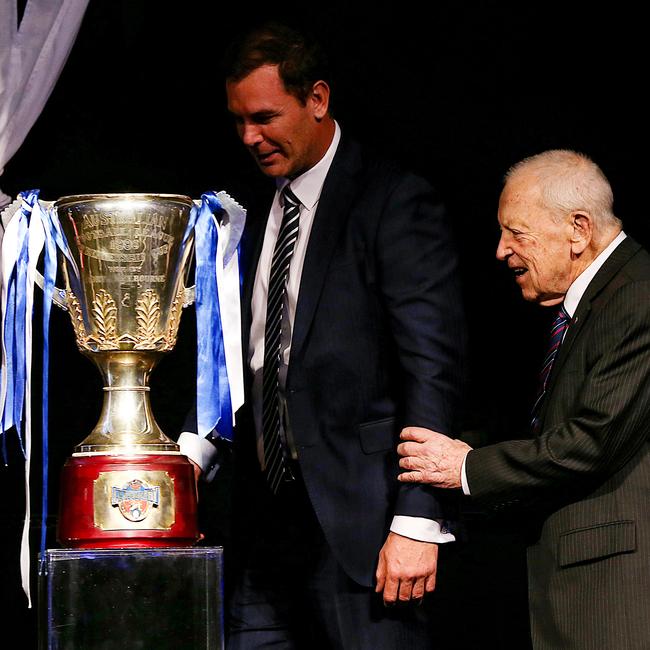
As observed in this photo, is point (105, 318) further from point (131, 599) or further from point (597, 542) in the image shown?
point (597, 542)

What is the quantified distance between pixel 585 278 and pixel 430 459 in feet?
1.32

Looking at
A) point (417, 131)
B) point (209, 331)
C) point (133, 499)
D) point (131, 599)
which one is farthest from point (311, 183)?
point (417, 131)

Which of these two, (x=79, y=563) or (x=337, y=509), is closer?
(x=79, y=563)

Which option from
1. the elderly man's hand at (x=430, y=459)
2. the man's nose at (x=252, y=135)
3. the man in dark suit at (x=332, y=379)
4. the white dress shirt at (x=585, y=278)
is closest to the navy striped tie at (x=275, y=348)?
the man in dark suit at (x=332, y=379)

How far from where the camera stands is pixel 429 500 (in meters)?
2.30

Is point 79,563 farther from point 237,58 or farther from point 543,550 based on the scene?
point 237,58

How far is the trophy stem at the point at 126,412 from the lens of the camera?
2318 millimetres

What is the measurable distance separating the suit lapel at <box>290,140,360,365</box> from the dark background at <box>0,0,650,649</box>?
1.02m

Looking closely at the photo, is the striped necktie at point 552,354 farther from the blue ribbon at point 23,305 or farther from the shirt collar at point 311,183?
the blue ribbon at point 23,305

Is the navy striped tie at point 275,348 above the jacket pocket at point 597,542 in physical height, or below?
above

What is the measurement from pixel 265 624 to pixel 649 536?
73 cm

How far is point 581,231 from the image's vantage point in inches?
92.4

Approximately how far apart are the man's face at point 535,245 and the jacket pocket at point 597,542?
0.45 metres

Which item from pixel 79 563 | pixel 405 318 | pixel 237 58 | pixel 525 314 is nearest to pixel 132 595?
pixel 79 563
